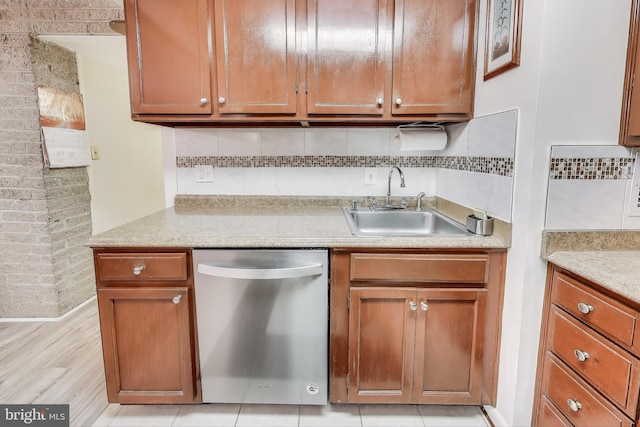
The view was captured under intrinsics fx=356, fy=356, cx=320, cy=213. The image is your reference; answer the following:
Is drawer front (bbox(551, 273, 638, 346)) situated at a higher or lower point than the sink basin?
lower

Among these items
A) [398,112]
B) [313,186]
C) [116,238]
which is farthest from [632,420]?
[116,238]

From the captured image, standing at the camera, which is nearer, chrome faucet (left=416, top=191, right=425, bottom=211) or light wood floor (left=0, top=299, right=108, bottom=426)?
light wood floor (left=0, top=299, right=108, bottom=426)

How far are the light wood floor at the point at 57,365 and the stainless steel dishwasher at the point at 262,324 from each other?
652 millimetres

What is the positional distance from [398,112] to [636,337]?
1.20 metres

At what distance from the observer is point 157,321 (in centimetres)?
149

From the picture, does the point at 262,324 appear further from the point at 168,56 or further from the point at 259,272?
the point at 168,56

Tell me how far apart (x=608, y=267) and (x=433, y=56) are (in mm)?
1112

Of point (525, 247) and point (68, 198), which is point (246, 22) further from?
point (68, 198)

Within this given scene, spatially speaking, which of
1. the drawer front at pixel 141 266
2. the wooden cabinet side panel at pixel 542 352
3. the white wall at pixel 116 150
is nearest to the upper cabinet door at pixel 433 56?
the wooden cabinet side panel at pixel 542 352

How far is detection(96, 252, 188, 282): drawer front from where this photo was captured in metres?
1.43

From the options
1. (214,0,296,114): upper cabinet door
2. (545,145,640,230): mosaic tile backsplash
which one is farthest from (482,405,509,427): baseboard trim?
(214,0,296,114): upper cabinet door

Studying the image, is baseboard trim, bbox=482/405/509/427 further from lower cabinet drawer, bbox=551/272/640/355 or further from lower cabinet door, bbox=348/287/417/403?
lower cabinet drawer, bbox=551/272/640/355

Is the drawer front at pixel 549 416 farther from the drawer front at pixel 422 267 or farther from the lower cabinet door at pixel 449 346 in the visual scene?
the drawer front at pixel 422 267

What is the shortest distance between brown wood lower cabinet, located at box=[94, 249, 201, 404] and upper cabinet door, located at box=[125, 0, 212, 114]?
74 centimetres
